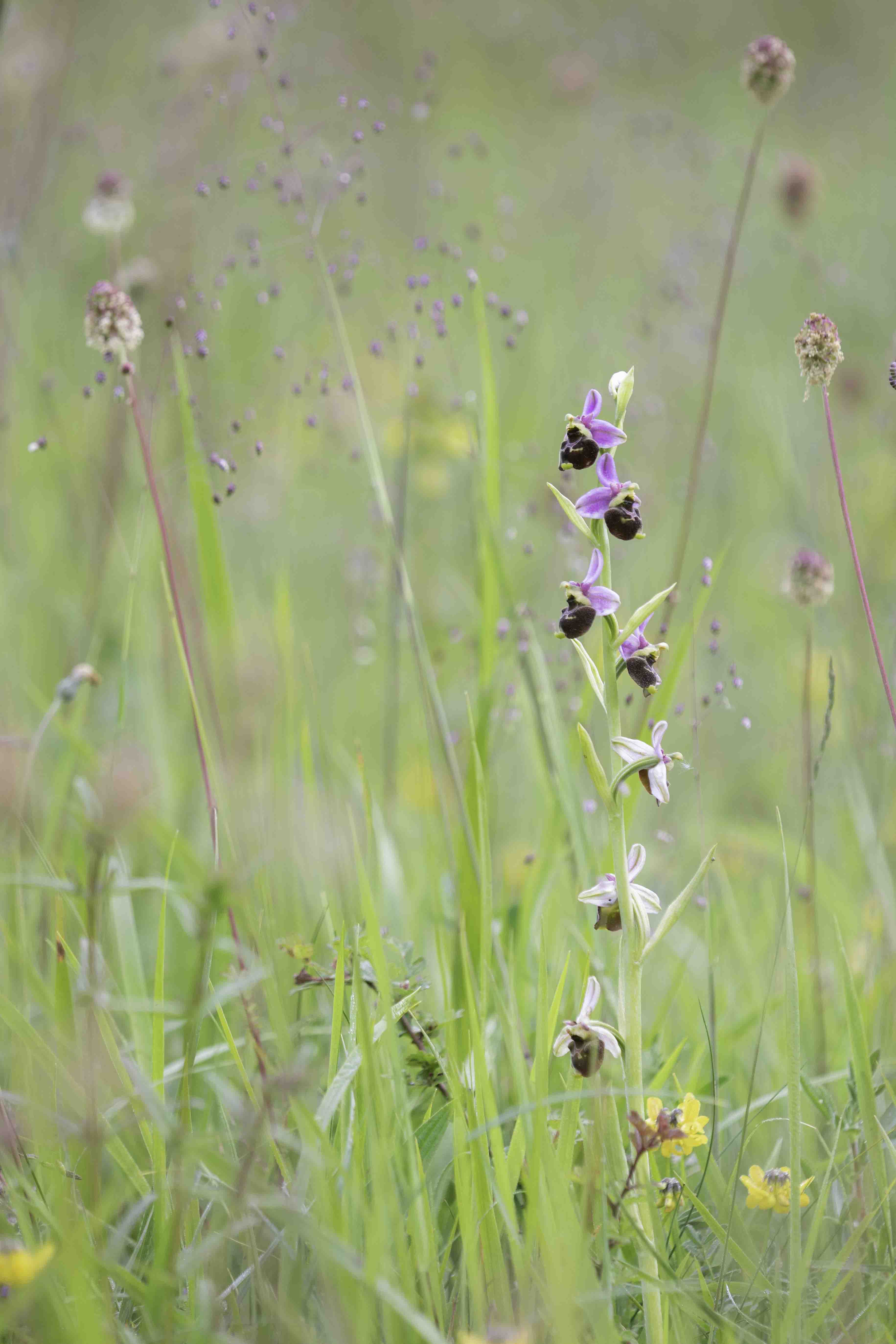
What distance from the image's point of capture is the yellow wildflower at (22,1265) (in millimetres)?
1051

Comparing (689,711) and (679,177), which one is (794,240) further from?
(689,711)

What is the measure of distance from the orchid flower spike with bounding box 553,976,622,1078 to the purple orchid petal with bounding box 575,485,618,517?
570 millimetres

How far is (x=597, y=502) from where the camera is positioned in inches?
47.8

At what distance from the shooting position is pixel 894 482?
3711 mm

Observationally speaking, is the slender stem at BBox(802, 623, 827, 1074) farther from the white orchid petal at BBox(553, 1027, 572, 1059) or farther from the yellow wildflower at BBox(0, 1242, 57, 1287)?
the yellow wildflower at BBox(0, 1242, 57, 1287)

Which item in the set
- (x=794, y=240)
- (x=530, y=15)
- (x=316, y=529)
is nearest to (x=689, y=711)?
(x=316, y=529)

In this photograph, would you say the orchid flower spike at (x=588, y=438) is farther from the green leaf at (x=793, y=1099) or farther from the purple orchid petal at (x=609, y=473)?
the green leaf at (x=793, y=1099)

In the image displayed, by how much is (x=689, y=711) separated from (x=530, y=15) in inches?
132

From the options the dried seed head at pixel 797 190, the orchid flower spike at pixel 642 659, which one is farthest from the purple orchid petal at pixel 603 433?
the dried seed head at pixel 797 190

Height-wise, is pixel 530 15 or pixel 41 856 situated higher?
pixel 530 15

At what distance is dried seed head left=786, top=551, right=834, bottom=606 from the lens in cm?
206

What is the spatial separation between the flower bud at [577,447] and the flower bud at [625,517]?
6 cm

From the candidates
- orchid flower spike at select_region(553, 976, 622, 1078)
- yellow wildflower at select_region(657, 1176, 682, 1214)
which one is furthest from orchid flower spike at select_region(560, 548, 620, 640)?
yellow wildflower at select_region(657, 1176, 682, 1214)

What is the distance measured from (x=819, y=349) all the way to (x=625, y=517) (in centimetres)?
50
